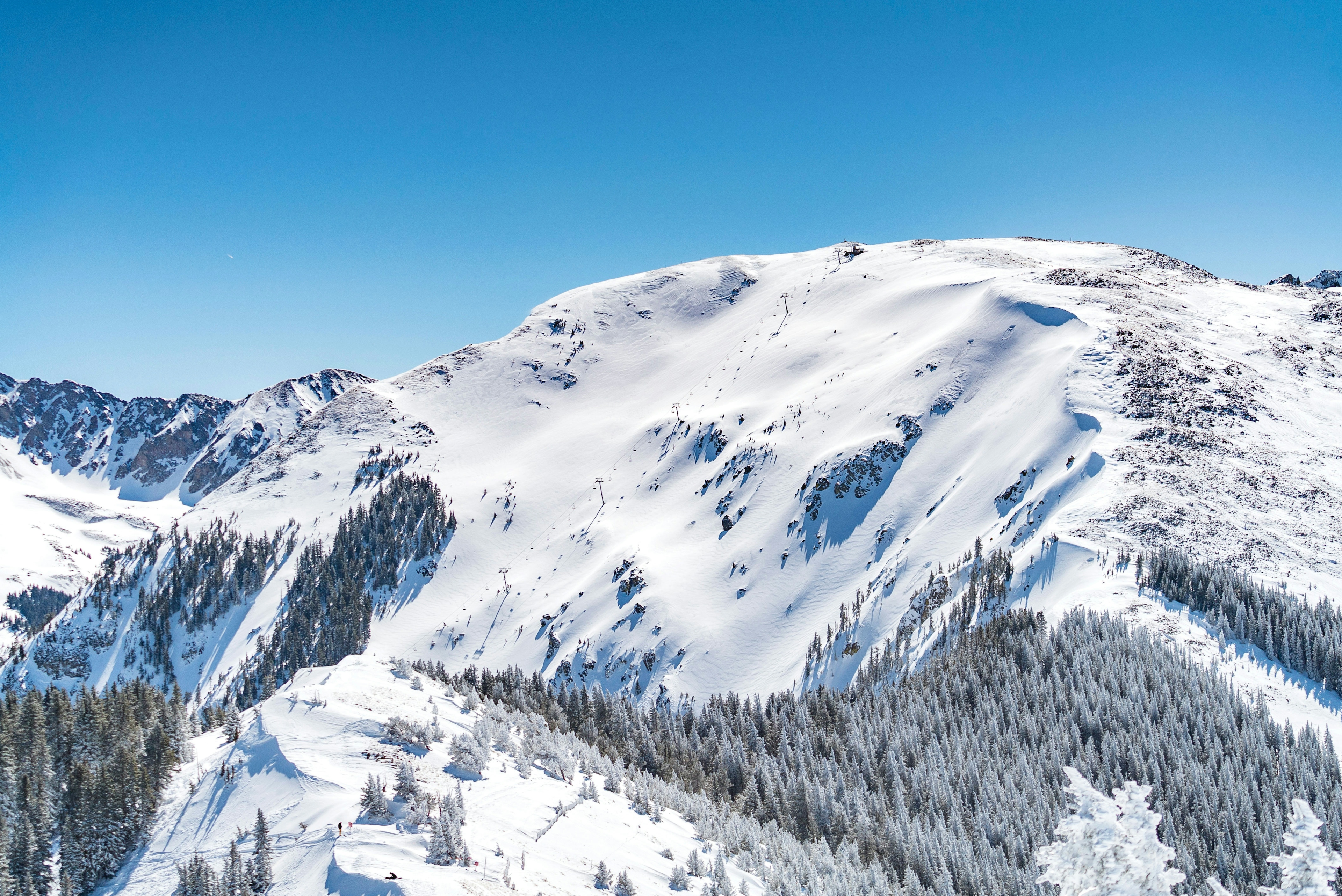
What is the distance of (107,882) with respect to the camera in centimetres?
3058

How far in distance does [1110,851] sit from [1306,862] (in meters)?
3.32

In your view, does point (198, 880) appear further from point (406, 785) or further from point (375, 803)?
point (406, 785)

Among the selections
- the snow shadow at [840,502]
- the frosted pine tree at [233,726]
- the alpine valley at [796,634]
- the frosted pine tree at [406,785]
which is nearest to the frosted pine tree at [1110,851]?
the alpine valley at [796,634]

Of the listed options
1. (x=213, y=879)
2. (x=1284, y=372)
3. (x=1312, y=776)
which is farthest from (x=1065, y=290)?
(x=213, y=879)

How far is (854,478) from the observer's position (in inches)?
4402

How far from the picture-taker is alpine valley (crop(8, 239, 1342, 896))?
3164cm

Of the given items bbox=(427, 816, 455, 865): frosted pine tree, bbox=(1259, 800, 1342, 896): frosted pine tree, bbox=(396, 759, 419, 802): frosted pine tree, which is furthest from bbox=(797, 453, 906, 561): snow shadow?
bbox=(1259, 800, 1342, 896): frosted pine tree

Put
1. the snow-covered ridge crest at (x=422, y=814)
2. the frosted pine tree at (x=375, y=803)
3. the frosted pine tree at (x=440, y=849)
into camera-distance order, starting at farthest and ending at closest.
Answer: the frosted pine tree at (x=375, y=803) → the snow-covered ridge crest at (x=422, y=814) → the frosted pine tree at (x=440, y=849)

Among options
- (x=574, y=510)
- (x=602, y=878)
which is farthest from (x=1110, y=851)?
(x=574, y=510)

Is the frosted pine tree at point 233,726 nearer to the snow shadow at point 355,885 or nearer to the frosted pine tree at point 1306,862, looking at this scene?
the snow shadow at point 355,885

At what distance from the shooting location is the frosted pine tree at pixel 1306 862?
42.9 feet

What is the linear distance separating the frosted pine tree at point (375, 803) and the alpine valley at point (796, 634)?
0.10 m

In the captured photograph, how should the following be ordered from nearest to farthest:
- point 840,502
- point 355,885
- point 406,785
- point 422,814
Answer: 1. point 355,885
2. point 422,814
3. point 406,785
4. point 840,502

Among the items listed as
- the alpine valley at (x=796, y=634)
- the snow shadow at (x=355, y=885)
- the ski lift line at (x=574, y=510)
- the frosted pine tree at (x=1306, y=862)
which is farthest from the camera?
the ski lift line at (x=574, y=510)
